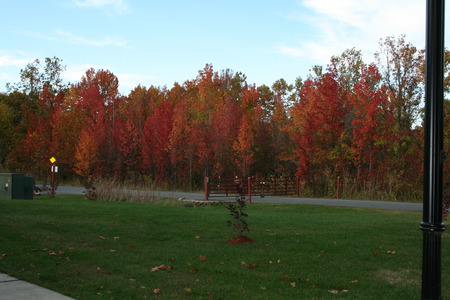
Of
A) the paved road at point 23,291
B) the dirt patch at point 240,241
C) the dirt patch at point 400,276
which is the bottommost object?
the paved road at point 23,291

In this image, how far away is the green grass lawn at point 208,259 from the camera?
5805 mm

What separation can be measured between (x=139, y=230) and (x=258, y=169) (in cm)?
3180

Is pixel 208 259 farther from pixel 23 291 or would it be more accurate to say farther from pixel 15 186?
pixel 15 186

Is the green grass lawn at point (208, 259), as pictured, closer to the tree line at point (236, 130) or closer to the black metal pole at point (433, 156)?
the black metal pole at point (433, 156)

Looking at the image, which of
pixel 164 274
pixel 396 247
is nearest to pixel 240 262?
pixel 164 274

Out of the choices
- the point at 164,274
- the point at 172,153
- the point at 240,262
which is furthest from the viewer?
the point at 172,153

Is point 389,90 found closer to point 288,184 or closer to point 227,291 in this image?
point 288,184

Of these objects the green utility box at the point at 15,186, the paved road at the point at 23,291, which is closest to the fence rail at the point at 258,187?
the green utility box at the point at 15,186

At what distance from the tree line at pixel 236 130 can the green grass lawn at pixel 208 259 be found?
12.7 metres

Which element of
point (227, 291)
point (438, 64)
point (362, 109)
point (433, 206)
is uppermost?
point (362, 109)

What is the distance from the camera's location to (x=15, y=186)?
2045cm

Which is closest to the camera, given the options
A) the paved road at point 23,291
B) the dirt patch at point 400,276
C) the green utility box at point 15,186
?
the paved road at point 23,291

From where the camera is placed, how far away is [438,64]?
15.1 ft

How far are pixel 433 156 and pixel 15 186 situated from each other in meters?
19.3
